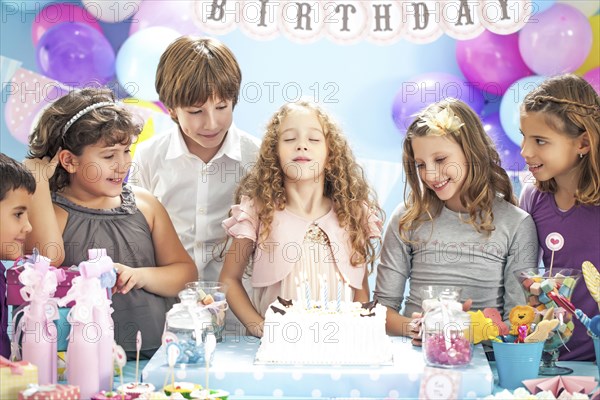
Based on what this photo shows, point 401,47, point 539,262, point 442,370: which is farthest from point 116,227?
point 401,47

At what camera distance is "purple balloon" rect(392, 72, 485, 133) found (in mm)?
3543

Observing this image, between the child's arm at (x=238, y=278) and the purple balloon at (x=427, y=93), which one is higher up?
the purple balloon at (x=427, y=93)

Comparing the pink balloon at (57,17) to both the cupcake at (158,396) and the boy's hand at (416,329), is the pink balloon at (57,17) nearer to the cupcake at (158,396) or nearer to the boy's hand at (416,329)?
the boy's hand at (416,329)

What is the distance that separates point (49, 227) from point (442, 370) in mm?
1098

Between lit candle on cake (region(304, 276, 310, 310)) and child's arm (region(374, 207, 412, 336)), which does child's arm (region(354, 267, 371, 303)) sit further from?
lit candle on cake (region(304, 276, 310, 310))

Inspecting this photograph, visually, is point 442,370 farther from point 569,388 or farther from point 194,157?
point 194,157

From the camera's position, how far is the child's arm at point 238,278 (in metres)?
2.40

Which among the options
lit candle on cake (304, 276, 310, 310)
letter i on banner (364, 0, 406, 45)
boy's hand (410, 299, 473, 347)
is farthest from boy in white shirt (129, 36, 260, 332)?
letter i on banner (364, 0, 406, 45)

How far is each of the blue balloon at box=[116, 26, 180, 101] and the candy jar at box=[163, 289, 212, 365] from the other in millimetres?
1704

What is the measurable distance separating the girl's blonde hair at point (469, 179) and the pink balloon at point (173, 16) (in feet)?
4.66

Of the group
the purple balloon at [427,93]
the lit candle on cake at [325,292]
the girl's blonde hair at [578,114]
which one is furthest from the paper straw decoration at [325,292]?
the purple balloon at [427,93]

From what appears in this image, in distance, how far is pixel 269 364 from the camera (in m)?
2.00

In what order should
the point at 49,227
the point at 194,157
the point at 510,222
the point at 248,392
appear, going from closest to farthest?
the point at 248,392
the point at 49,227
the point at 510,222
the point at 194,157

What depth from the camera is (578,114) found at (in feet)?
7.84
